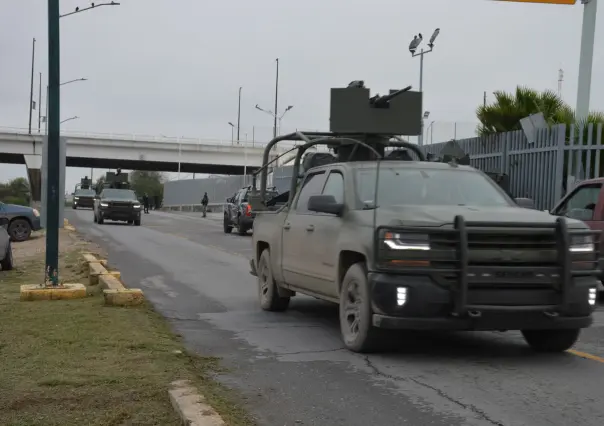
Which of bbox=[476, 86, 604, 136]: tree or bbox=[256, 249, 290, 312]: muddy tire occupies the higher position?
bbox=[476, 86, 604, 136]: tree

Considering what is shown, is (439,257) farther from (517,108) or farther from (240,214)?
(240,214)

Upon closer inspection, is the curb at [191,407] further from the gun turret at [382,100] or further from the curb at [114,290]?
the gun turret at [382,100]

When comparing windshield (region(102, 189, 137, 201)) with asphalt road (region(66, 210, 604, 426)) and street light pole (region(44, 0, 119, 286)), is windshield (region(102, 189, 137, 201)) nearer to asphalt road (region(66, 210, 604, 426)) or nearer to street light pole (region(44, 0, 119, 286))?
street light pole (region(44, 0, 119, 286))

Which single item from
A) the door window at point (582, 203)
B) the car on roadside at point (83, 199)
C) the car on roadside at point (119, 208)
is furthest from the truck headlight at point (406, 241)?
the car on roadside at point (83, 199)

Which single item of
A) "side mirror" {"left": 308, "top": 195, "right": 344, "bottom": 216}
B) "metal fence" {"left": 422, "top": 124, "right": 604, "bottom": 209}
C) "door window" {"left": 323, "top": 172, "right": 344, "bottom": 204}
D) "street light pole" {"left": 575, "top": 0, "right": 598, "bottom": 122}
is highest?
"street light pole" {"left": 575, "top": 0, "right": 598, "bottom": 122}

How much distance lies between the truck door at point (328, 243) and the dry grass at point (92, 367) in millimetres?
1584

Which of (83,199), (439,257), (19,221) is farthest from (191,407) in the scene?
(83,199)

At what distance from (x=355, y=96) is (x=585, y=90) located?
40.1 ft

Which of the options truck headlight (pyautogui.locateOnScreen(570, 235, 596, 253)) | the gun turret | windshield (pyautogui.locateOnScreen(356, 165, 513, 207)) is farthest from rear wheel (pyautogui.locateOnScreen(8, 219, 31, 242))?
truck headlight (pyautogui.locateOnScreen(570, 235, 596, 253))

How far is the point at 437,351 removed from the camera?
24.4ft

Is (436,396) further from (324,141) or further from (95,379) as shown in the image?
(324,141)

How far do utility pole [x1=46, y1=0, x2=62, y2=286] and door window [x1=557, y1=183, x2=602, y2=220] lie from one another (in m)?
7.31

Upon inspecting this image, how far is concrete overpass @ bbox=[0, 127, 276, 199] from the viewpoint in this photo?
73.1 metres

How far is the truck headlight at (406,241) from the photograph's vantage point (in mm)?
6590
